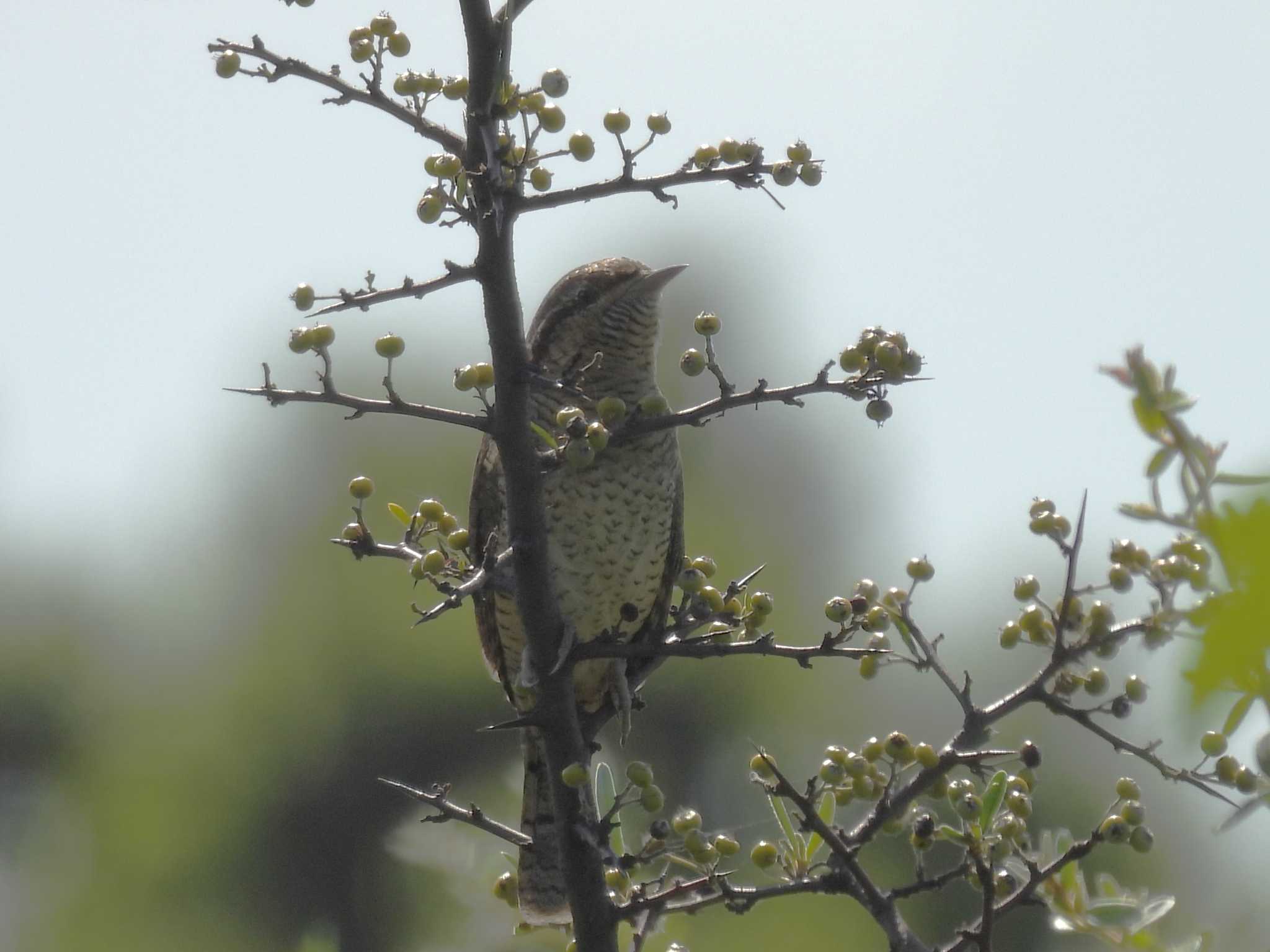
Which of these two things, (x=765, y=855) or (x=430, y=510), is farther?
(x=430, y=510)

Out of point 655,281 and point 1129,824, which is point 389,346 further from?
point 655,281

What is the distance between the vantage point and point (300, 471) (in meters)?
13.3

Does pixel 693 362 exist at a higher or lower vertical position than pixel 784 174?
lower

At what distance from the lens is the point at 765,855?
81.7 inches

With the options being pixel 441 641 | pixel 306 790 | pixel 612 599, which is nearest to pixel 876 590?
pixel 612 599

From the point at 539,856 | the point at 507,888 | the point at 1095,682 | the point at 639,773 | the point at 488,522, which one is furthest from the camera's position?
the point at 488,522

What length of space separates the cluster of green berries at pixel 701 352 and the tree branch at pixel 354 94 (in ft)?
1.61

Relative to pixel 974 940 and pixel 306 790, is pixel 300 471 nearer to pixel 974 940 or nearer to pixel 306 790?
pixel 306 790

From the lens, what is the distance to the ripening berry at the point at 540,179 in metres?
2.18

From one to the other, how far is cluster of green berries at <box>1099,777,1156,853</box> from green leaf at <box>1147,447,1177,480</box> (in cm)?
96

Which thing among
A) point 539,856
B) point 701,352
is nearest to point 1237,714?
point 701,352

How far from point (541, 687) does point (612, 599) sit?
1.61m

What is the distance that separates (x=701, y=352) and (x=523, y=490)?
384 millimetres

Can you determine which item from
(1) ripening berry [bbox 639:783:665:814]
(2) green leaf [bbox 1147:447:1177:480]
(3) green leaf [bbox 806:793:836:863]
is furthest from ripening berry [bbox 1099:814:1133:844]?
(2) green leaf [bbox 1147:447:1177:480]
